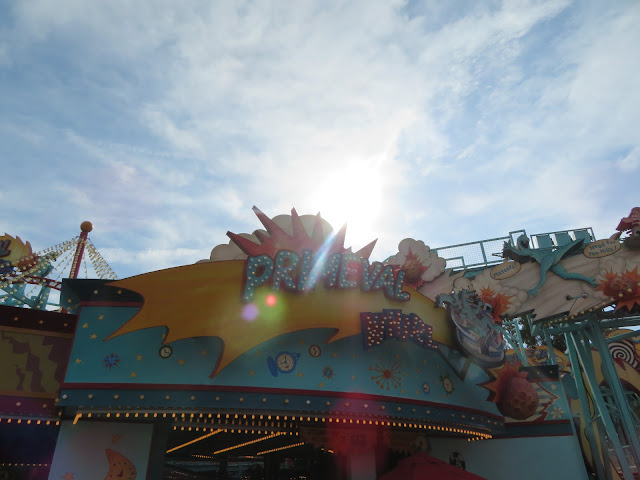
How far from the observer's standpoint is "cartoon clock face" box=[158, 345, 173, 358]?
28.0 feet

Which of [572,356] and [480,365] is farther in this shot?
[572,356]

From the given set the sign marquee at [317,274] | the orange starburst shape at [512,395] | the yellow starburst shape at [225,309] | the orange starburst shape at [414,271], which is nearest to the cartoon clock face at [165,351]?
the yellow starburst shape at [225,309]

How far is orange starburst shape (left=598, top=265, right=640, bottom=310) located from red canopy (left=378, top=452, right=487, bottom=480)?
777 cm

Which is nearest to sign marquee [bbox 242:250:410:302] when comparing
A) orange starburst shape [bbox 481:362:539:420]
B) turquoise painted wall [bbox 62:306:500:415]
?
turquoise painted wall [bbox 62:306:500:415]

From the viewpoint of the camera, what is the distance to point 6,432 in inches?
444

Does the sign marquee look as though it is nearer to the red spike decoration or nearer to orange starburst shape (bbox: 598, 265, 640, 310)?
the red spike decoration

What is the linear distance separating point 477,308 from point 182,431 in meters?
8.35

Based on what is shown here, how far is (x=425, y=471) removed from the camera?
Answer: 31.1 ft

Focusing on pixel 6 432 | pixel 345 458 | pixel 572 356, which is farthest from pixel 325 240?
pixel 572 356

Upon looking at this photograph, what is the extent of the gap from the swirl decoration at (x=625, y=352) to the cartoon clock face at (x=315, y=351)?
60.4ft

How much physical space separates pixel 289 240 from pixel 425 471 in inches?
229

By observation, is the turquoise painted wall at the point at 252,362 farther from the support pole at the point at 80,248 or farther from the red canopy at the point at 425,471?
A: the support pole at the point at 80,248

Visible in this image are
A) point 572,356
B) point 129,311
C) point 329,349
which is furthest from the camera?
point 572,356

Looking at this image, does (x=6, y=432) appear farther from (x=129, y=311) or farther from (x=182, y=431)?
(x=129, y=311)
